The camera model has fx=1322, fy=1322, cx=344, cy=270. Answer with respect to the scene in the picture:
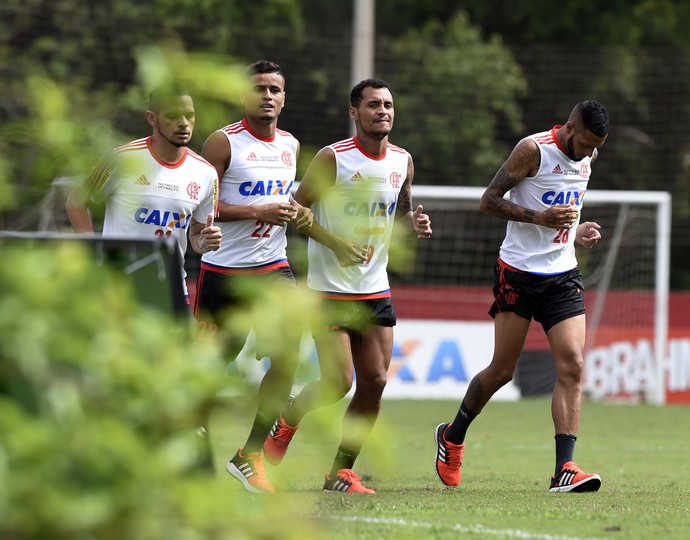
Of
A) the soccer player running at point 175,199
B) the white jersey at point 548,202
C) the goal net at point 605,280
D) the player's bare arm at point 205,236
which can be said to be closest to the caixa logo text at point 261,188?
the soccer player running at point 175,199

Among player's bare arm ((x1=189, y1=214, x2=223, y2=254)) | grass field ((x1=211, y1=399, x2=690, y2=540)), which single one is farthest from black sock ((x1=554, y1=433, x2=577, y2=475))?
player's bare arm ((x1=189, y1=214, x2=223, y2=254))

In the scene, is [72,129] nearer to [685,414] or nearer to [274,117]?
[274,117]

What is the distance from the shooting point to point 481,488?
752 cm

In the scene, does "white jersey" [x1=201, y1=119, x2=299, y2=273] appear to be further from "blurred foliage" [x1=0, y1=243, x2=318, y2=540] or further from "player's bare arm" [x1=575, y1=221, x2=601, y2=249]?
"blurred foliage" [x1=0, y1=243, x2=318, y2=540]

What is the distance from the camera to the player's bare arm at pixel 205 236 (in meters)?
6.46

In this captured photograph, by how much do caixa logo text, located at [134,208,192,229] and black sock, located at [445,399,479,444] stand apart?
6.76ft

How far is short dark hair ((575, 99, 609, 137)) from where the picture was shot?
24.3 feet

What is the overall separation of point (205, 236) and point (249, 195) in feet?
3.73

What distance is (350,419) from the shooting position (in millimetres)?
2523

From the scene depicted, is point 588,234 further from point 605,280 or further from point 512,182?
point 605,280

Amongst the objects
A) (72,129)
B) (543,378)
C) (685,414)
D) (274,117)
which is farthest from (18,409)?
(543,378)

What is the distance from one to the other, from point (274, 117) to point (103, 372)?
5.40m

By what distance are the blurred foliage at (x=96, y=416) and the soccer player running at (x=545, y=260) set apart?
511cm

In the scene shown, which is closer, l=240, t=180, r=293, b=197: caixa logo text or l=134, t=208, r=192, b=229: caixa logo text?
l=134, t=208, r=192, b=229: caixa logo text
